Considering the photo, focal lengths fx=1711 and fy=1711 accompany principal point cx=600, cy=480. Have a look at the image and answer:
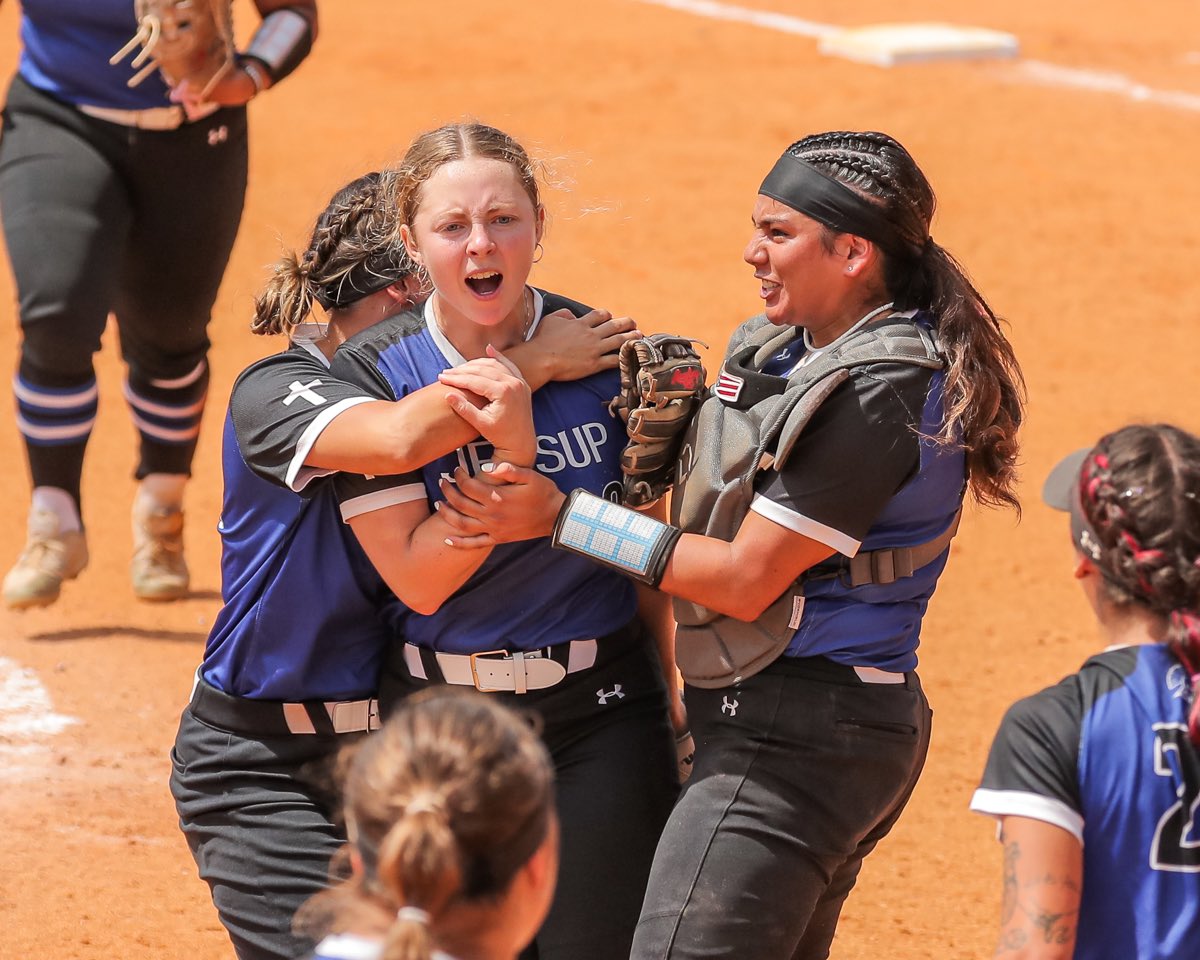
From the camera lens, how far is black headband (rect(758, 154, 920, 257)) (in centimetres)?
315

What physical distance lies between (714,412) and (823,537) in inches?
13.6

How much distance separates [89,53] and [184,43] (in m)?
0.40

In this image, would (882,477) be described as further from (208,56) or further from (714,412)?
(208,56)

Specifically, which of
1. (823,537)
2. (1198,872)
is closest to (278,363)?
(823,537)

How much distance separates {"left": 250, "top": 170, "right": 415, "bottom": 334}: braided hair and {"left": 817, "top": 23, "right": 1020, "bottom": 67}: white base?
10.6m

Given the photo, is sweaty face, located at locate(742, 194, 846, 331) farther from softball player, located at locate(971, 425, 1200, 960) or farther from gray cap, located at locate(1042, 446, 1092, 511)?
softball player, located at locate(971, 425, 1200, 960)

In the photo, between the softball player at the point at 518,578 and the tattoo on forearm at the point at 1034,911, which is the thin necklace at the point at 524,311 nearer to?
the softball player at the point at 518,578

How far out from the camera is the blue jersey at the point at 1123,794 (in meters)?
2.38

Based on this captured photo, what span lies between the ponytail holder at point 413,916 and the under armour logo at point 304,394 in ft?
4.29

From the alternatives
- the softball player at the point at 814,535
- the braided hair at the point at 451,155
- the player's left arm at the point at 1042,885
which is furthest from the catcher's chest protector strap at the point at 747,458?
the player's left arm at the point at 1042,885

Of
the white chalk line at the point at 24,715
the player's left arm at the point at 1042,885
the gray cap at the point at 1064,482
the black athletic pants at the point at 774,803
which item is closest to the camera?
the player's left arm at the point at 1042,885

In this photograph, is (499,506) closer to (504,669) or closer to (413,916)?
(504,669)

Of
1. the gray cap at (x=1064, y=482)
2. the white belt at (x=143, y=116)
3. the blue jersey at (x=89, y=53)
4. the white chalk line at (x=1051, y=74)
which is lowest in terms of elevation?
the gray cap at (x=1064, y=482)

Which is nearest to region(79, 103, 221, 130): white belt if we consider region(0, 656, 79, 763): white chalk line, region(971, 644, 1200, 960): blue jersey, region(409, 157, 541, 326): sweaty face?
region(0, 656, 79, 763): white chalk line
